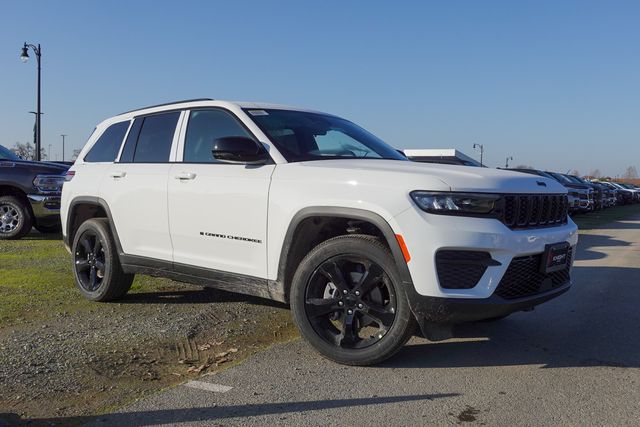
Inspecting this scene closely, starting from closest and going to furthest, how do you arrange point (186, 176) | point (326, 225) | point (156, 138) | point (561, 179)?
point (326, 225) < point (186, 176) < point (156, 138) < point (561, 179)

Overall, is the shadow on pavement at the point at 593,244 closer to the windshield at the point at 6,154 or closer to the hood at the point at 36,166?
the hood at the point at 36,166

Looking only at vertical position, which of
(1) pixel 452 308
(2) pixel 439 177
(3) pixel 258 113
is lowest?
(1) pixel 452 308

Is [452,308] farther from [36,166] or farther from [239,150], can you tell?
[36,166]

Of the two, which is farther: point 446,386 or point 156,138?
point 156,138

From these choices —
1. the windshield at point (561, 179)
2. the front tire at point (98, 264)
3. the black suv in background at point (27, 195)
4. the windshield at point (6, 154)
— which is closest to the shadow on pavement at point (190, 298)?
the front tire at point (98, 264)

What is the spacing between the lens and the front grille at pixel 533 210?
12.5 ft

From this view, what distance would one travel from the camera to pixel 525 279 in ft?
12.9

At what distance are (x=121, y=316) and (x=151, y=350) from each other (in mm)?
1119

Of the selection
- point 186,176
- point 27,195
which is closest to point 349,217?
point 186,176

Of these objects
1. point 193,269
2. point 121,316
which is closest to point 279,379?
point 193,269

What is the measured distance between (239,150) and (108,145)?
2.38 metres

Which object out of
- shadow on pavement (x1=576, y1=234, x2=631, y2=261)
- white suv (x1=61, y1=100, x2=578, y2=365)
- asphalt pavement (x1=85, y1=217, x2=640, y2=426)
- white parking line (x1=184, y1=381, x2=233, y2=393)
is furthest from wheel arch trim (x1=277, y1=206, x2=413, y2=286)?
shadow on pavement (x1=576, y1=234, x2=631, y2=261)

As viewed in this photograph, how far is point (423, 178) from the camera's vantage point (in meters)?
3.72

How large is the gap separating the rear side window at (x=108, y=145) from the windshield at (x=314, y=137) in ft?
5.88
